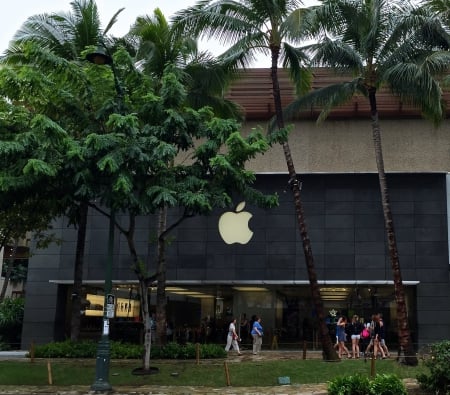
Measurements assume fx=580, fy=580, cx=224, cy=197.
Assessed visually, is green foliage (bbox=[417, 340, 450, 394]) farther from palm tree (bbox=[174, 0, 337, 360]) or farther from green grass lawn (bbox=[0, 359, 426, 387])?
palm tree (bbox=[174, 0, 337, 360])

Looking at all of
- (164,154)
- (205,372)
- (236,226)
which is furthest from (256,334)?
(164,154)

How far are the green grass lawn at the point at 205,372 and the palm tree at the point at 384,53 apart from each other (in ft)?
6.18

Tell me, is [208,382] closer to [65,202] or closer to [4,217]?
[65,202]

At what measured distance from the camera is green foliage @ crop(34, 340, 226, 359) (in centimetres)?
2122

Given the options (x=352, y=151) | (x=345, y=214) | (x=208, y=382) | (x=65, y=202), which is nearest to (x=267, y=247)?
(x=345, y=214)

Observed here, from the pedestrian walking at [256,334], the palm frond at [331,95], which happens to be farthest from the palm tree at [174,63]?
the pedestrian walking at [256,334]

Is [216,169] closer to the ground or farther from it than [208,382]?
farther from it

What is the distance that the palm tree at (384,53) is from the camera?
19.1 meters

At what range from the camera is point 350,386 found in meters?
11.9

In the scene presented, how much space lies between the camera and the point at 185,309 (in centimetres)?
2920

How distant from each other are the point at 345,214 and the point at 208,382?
13.3 metres

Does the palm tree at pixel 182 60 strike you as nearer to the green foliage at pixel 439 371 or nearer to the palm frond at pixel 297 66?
the palm frond at pixel 297 66

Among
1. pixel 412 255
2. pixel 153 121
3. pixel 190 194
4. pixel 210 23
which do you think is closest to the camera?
pixel 190 194

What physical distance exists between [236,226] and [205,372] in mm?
11109
